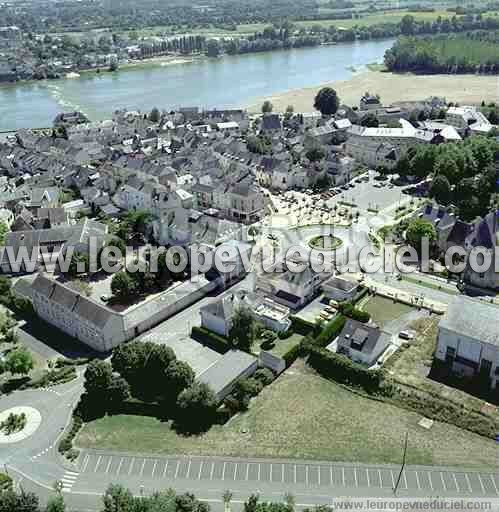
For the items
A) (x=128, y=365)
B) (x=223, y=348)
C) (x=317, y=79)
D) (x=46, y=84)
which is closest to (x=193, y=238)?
(x=223, y=348)

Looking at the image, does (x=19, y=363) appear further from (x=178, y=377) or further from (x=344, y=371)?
(x=344, y=371)

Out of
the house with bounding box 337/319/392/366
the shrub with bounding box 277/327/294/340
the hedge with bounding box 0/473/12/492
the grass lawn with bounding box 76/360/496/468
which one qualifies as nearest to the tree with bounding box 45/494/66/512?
the hedge with bounding box 0/473/12/492

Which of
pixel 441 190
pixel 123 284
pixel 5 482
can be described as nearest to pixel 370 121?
pixel 441 190

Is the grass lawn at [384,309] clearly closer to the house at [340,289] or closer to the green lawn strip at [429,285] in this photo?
the house at [340,289]

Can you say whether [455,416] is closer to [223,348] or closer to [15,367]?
[223,348]

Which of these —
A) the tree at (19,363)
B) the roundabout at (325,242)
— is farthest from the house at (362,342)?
the tree at (19,363)

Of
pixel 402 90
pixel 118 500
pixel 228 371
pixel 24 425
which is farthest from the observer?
pixel 402 90
